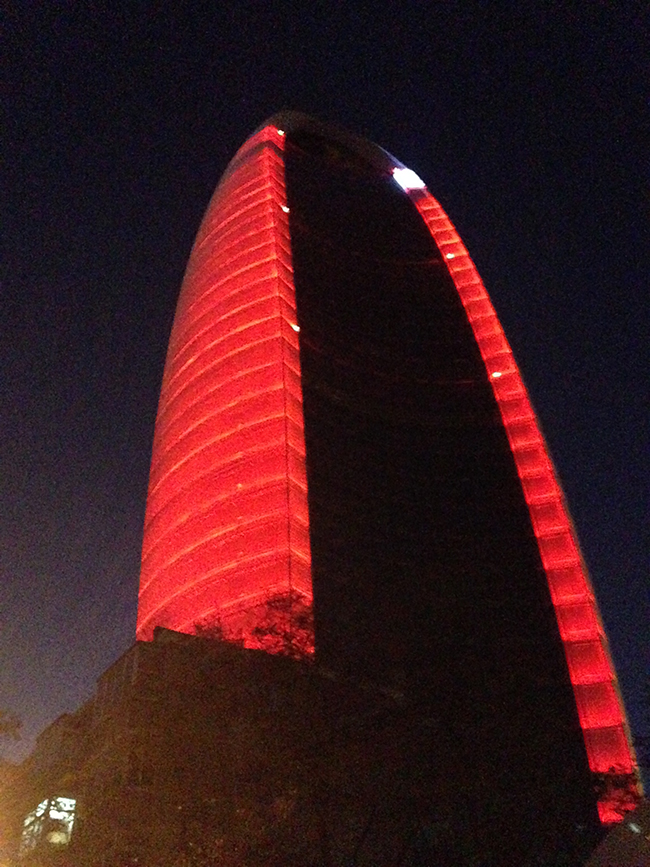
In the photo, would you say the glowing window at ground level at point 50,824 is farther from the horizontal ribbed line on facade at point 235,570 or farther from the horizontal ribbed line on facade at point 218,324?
the horizontal ribbed line on facade at point 218,324

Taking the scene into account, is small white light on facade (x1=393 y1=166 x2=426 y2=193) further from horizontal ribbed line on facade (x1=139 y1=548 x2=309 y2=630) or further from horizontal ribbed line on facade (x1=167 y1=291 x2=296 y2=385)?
horizontal ribbed line on facade (x1=139 y1=548 x2=309 y2=630)

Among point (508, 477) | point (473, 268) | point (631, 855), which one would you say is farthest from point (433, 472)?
point (631, 855)

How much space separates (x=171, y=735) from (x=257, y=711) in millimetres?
2105

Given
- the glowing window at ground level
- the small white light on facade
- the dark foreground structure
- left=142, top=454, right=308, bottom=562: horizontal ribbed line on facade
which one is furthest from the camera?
the small white light on facade

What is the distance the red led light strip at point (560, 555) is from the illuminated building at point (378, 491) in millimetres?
96

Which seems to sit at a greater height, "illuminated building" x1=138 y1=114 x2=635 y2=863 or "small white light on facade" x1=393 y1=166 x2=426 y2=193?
"small white light on facade" x1=393 y1=166 x2=426 y2=193

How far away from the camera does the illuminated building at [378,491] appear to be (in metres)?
29.9


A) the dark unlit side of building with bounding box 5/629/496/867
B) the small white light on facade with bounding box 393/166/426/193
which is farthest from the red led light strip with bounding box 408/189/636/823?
the small white light on facade with bounding box 393/166/426/193

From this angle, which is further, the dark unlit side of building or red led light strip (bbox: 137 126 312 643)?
red led light strip (bbox: 137 126 312 643)

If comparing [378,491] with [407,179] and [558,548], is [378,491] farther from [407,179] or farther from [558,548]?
[407,179]

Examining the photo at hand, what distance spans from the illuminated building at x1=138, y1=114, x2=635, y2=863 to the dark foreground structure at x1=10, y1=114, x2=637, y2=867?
0.12 meters

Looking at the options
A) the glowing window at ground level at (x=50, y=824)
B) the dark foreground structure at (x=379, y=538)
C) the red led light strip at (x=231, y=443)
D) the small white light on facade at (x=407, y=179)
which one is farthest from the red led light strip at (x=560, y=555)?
the glowing window at ground level at (x=50, y=824)

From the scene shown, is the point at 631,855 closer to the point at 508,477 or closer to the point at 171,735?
the point at 171,735

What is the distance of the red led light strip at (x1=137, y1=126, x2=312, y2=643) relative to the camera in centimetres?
3462
